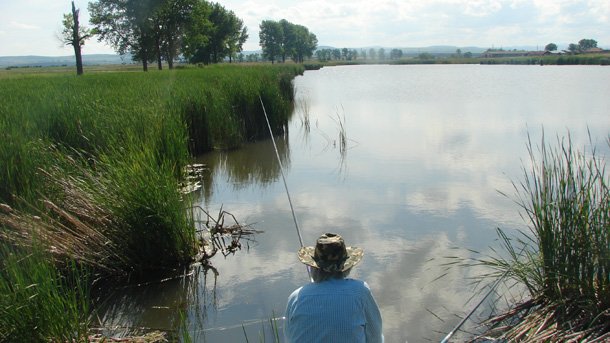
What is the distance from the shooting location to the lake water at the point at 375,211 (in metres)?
4.33

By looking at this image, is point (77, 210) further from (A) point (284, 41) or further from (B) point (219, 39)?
(A) point (284, 41)

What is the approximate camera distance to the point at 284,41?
94.7 metres

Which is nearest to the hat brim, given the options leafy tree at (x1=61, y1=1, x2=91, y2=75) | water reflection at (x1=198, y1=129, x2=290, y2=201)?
water reflection at (x1=198, y1=129, x2=290, y2=201)

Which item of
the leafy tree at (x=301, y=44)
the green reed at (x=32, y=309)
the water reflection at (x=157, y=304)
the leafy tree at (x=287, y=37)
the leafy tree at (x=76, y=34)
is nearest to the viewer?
the green reed at (x=32, y=309)

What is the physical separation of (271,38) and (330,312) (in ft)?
296

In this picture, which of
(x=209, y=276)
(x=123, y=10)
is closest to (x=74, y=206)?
(x=209, y=276)

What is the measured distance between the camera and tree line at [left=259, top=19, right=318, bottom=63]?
8950 centimetres

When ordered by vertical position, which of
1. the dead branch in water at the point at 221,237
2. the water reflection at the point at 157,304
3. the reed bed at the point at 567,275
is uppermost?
the reed bed at the point at 567,275

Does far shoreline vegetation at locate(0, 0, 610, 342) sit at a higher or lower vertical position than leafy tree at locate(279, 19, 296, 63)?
lower

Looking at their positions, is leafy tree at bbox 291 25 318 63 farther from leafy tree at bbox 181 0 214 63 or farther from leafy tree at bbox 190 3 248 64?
leafy tree at bbox 181 0 214 63

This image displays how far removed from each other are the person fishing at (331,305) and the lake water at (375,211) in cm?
101

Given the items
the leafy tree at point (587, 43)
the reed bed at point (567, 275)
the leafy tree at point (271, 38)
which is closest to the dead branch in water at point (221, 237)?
the reed bed at point (567, 275)

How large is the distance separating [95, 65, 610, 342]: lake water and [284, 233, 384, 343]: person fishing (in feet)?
3.31

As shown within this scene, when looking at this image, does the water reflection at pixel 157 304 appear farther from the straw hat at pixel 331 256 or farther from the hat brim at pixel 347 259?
the straw hat at pixel 331 256
